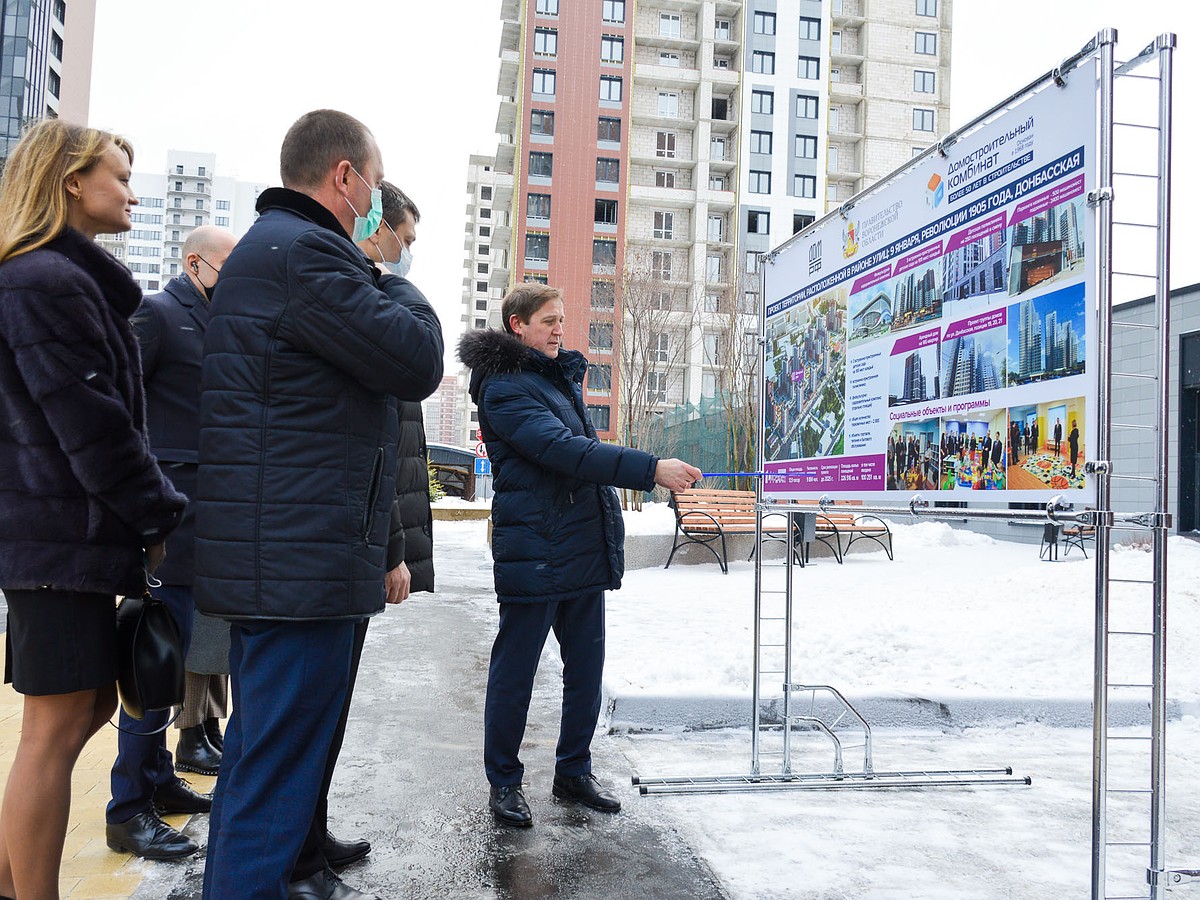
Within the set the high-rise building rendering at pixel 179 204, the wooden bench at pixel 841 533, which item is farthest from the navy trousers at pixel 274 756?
the high-rise building rendering at pixel 179 204

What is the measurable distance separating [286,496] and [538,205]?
4850cm

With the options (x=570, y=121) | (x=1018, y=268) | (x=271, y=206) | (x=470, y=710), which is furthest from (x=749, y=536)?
(x=570, y=121)

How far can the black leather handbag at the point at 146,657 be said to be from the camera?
231 centimetres

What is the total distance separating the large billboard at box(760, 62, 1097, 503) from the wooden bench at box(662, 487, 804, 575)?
21.9ft

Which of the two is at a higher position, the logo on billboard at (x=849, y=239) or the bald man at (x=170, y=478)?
the logo on billboard at (x=849, y=239)

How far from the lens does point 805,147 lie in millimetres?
50531

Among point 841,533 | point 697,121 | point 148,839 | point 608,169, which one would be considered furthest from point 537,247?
point 148,839

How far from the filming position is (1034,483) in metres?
2.63

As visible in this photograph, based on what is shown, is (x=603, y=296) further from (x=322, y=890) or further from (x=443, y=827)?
(x=322, y=890)

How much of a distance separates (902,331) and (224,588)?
247cm

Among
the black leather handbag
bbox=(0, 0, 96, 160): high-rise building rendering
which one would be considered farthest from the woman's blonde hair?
bbox=(0, 0, 96, 160): high-rise building rendering

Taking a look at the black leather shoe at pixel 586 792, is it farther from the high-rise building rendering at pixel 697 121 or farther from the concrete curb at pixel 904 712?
the high-rise building rendering at pixel 697 121

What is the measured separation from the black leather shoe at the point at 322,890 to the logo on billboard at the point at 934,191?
9.60 ft

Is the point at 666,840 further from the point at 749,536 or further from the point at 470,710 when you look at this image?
the point at 749,536
